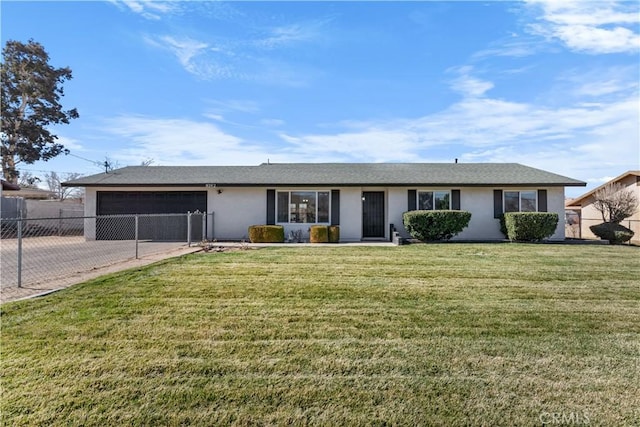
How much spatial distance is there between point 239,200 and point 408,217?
23.8ft

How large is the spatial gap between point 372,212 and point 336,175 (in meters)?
2.35

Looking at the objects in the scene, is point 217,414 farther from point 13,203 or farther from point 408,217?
point 13,203

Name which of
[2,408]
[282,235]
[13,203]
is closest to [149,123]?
[13,203]

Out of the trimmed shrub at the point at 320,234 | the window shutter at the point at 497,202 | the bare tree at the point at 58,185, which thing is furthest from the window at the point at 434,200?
the bare tree at the point at 58,185

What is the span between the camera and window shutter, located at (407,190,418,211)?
49.5 ft

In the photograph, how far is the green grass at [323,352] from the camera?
271cm

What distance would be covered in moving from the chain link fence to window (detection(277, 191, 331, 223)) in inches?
127

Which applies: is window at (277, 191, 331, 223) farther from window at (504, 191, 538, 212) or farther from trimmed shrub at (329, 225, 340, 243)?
window at (504, 191, 538, 212)

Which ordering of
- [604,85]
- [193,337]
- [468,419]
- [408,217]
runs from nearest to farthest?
[468,419] → [193,337] → [604,85] → [408,217]

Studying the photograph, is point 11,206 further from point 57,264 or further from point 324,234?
point 324,234

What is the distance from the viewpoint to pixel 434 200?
596 inches

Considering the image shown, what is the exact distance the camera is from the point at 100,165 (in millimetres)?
36750

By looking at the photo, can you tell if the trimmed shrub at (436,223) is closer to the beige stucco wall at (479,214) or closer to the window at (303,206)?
the beige stucco wall at (479,214)

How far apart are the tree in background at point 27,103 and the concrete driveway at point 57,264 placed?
1810 cm
